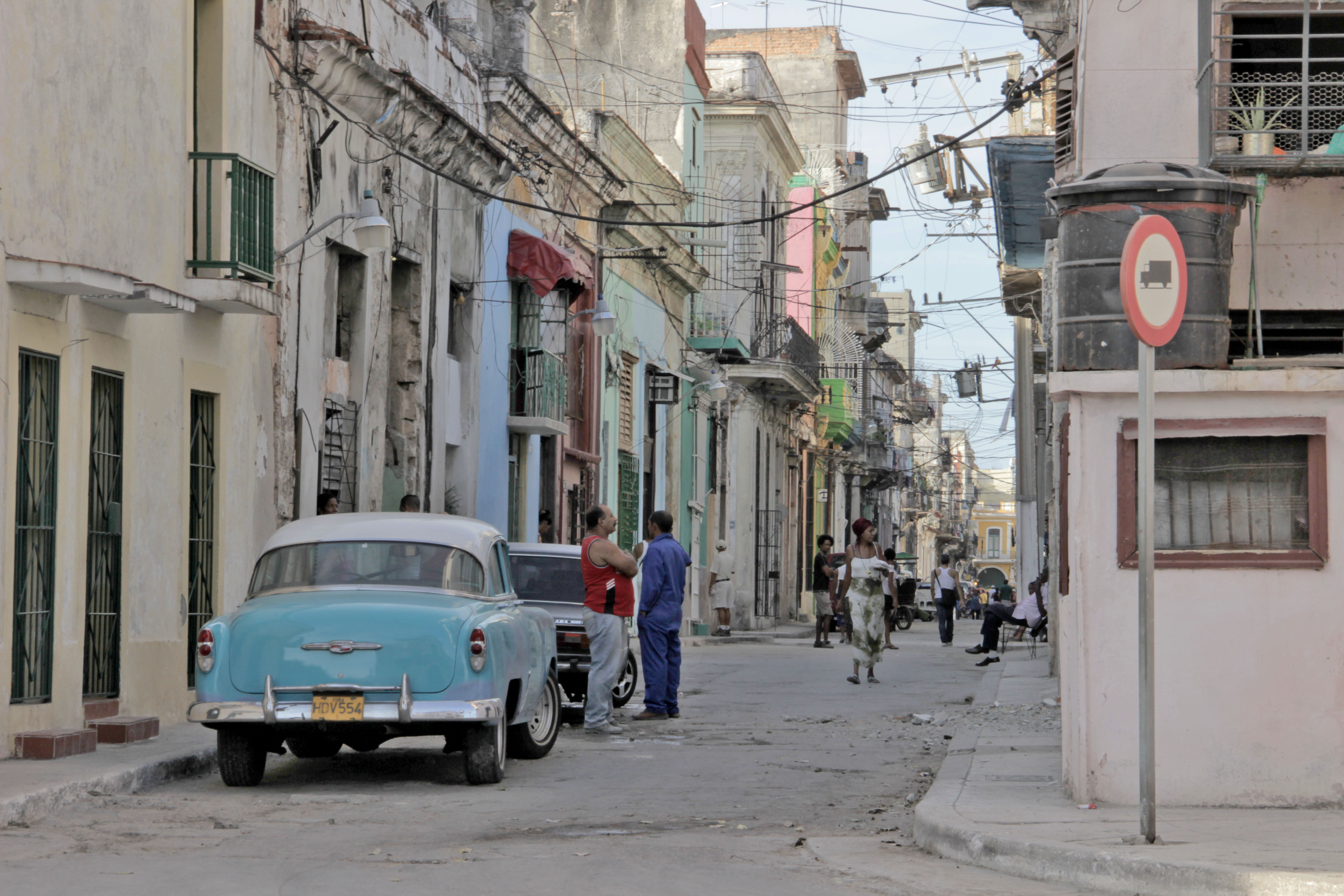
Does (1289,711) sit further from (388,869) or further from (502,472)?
(502,472)

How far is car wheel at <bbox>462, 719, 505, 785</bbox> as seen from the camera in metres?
11.0

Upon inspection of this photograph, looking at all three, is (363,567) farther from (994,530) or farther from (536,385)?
(994,530)

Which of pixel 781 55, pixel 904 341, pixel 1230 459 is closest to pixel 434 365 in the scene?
pixel 1230 459

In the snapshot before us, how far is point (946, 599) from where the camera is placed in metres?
34.1

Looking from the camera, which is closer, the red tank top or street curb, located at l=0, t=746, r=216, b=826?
street curb, located at l=0, t=746, r=216, b=826

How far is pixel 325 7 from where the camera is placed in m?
18.0

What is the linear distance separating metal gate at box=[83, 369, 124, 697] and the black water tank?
7.37 metres

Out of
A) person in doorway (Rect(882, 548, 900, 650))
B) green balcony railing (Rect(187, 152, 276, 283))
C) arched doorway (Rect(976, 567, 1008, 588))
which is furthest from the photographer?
arched doorway (Rect(976, 567, 1008, 588))

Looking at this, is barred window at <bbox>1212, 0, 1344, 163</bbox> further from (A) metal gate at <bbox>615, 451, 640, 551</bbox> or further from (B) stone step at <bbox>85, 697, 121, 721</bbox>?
(A) metal gate at <bbox>615, 451, 640, 551</bbox>

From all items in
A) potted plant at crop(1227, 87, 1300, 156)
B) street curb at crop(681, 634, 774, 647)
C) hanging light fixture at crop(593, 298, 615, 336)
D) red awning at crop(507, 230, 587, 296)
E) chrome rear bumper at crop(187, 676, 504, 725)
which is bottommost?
street curb at crop(681, 634, 774, 647)

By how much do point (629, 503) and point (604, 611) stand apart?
17177 millimetres

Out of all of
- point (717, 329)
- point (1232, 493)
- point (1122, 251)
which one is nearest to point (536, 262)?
point (717, 329)

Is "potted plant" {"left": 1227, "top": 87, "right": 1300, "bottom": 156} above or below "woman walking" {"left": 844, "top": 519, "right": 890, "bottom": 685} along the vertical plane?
above

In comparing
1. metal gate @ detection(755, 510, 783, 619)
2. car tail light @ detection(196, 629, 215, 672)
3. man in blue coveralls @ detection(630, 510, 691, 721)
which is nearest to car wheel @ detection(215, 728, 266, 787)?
car tail light @ detection(196, 629, 215, 672)
